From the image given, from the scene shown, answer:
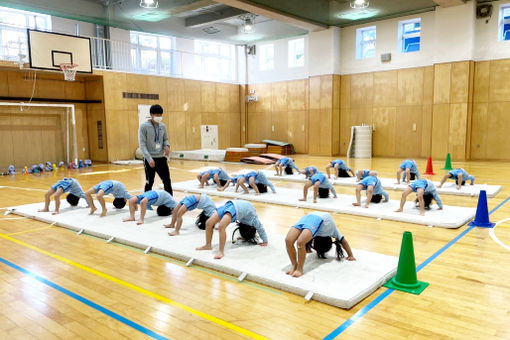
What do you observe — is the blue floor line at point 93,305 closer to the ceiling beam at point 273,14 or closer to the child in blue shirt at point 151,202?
the child in blue shirt at point 151,202

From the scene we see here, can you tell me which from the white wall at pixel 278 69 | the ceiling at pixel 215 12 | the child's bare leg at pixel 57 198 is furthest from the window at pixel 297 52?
the child's bare leg at pixel 57 198

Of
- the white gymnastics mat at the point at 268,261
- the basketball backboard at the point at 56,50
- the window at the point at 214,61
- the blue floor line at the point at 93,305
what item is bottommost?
the blue floor line at the point at 93,305

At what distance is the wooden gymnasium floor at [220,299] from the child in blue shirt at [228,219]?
1.25ft

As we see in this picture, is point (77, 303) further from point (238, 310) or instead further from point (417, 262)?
point (417, 262)

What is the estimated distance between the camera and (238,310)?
3.25 m

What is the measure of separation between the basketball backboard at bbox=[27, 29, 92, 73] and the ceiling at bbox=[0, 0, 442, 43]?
1206mm

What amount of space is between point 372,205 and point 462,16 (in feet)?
34.2

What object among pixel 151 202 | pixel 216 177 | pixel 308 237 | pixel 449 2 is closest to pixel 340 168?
pixel 216 177

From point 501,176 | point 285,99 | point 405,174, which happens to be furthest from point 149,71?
point 501,176

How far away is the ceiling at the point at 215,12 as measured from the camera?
13.5m

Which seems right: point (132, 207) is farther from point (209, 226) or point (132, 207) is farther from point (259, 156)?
point (259, 156)

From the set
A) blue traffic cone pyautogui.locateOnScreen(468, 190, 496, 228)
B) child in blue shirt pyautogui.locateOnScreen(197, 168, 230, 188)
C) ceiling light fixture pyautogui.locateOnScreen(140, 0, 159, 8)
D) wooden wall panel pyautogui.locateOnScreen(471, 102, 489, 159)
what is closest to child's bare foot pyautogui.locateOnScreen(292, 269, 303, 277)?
blue traffic cone pyautogui.locateOnScreen(468, 190, 496, 228)

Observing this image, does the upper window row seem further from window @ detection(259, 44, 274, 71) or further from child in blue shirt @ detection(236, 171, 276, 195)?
child in blue shirt @ detection(236, 171, 276, 195)

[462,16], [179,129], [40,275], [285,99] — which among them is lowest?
[40,275]
